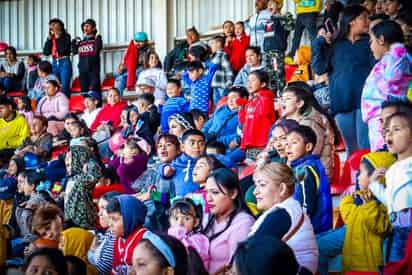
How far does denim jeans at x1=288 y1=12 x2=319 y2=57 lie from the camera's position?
1225 cm

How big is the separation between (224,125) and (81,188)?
6.69 feet

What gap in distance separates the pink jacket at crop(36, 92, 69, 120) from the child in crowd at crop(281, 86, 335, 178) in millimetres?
6582

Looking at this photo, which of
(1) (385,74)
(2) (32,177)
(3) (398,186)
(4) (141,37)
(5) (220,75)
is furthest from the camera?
(4) (141,37)

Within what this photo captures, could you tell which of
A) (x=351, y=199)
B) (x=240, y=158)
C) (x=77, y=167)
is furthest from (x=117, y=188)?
(x=351, y=199)

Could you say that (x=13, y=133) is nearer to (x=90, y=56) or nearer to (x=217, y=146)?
(x=90, y=56)

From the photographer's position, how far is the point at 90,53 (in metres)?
15.1

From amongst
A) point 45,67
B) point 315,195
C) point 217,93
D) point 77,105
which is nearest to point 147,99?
point 217,93

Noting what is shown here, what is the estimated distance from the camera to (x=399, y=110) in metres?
6.05

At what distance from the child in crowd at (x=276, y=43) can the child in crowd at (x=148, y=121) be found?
143 cm

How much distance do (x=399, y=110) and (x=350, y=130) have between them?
241 centimetres

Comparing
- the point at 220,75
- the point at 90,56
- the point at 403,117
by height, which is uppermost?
the point at 90,56

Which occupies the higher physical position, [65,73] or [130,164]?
[65,73]

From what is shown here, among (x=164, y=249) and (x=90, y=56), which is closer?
(x=164, y=249)

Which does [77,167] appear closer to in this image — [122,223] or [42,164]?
[42,164]
